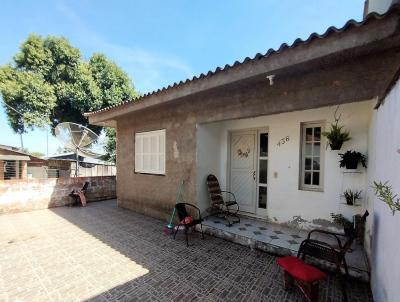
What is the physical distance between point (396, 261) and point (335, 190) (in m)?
3.42

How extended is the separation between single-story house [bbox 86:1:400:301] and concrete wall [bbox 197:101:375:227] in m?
0.02

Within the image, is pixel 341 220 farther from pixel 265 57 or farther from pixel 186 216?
pixel 265 57

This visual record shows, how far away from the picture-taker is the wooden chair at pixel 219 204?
596cm

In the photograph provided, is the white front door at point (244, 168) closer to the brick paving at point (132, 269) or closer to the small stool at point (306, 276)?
the brick paving at point (132, 269)

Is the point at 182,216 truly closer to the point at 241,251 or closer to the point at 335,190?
the point at 241,251

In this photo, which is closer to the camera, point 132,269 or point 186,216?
point 132,269

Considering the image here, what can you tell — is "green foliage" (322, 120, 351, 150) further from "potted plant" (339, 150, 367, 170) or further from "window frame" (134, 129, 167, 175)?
"window frame" (134, 129, 167, 175)

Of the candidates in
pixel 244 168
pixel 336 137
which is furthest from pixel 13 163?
pixel 336 137

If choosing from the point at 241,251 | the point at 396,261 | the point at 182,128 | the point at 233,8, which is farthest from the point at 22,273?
the point at 233,8

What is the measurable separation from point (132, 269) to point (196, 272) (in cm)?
120

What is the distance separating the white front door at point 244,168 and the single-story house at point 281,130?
0.11ft

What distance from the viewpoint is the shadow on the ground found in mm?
3023

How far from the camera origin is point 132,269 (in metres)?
3.74

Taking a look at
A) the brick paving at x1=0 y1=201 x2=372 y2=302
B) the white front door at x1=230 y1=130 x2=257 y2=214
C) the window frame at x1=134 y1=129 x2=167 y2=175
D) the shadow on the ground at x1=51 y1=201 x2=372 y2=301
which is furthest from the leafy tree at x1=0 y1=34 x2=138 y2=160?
the white front door at x1=230 y1=130 x2=257 y2=214
